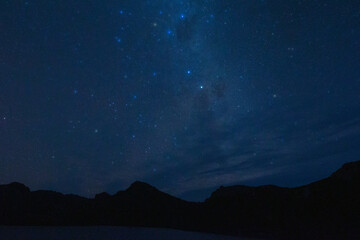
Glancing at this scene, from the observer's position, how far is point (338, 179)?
11.6 meters

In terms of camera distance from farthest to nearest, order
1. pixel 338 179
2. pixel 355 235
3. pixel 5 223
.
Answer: pixel 5 223 < pixel 338 179 < pixel 355 235

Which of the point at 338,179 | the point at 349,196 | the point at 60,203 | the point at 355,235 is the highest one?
the point at 60,203

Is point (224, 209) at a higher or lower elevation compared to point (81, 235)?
lower

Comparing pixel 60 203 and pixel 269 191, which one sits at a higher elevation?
pixel 60 203

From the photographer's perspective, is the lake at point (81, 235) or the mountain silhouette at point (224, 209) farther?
the mountain silhouette at point (224, 209)

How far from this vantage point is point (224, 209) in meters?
14.3

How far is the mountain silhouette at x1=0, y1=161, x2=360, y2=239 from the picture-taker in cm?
1108

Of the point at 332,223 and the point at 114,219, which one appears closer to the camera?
the point at 332,223

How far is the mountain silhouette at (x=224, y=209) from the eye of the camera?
11078 millimetres

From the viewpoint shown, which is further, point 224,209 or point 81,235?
point 224,209

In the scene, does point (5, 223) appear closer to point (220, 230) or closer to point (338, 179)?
point (220, 230)

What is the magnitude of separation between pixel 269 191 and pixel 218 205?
3.31 m

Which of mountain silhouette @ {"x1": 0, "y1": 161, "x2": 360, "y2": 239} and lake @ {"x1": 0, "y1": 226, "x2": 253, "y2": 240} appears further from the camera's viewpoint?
mountain silhouette @ {"x1": 0, "y1": 161, "x2": 360, "y2": 239}

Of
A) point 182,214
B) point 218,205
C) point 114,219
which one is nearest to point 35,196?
point 114,219
